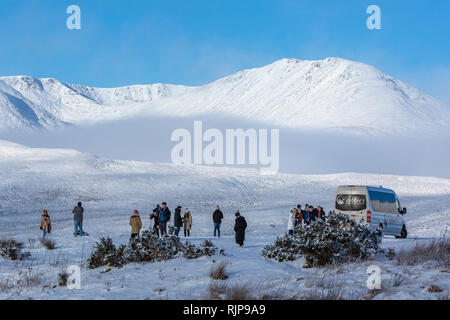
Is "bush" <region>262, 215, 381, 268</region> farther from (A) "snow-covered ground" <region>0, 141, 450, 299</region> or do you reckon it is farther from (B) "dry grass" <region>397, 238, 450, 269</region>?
(B) "dry grass" <region>397, 238, 450, 269</region>

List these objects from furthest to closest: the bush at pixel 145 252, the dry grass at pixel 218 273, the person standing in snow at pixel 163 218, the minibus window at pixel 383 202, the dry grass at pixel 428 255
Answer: the person standing in snow at pixel 163 218, the minibus window at pixel 383 202, the bush at pixel 145 252, the dry grass at pixel 428 255, the dry grass at pixel 218 273

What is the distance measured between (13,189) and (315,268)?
1971 inches

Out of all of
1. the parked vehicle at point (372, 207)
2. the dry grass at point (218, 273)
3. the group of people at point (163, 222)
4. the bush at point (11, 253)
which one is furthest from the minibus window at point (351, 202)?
the bush at point (11, 253)

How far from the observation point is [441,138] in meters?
199

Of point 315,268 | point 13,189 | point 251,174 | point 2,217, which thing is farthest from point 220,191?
point 315,268

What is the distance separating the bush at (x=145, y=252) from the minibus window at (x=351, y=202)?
8.05 meters

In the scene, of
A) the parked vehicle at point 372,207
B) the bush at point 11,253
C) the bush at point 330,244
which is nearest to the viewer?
the bush at point 330,244

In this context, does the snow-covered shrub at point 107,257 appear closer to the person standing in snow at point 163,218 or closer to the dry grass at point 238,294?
the dry grass at point 238,294

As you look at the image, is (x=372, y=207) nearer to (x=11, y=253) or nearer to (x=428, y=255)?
(x=428, y=255)

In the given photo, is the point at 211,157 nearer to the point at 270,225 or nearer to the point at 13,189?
the point at 13,189

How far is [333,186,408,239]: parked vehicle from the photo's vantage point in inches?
778

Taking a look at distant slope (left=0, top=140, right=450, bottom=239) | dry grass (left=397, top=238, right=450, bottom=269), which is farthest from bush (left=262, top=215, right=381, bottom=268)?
distant slope (left=0, top=140, right=450, bottom=239)

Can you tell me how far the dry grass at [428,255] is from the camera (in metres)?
11.5

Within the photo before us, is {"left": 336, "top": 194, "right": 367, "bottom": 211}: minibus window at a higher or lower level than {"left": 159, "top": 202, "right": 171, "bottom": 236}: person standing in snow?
higher
